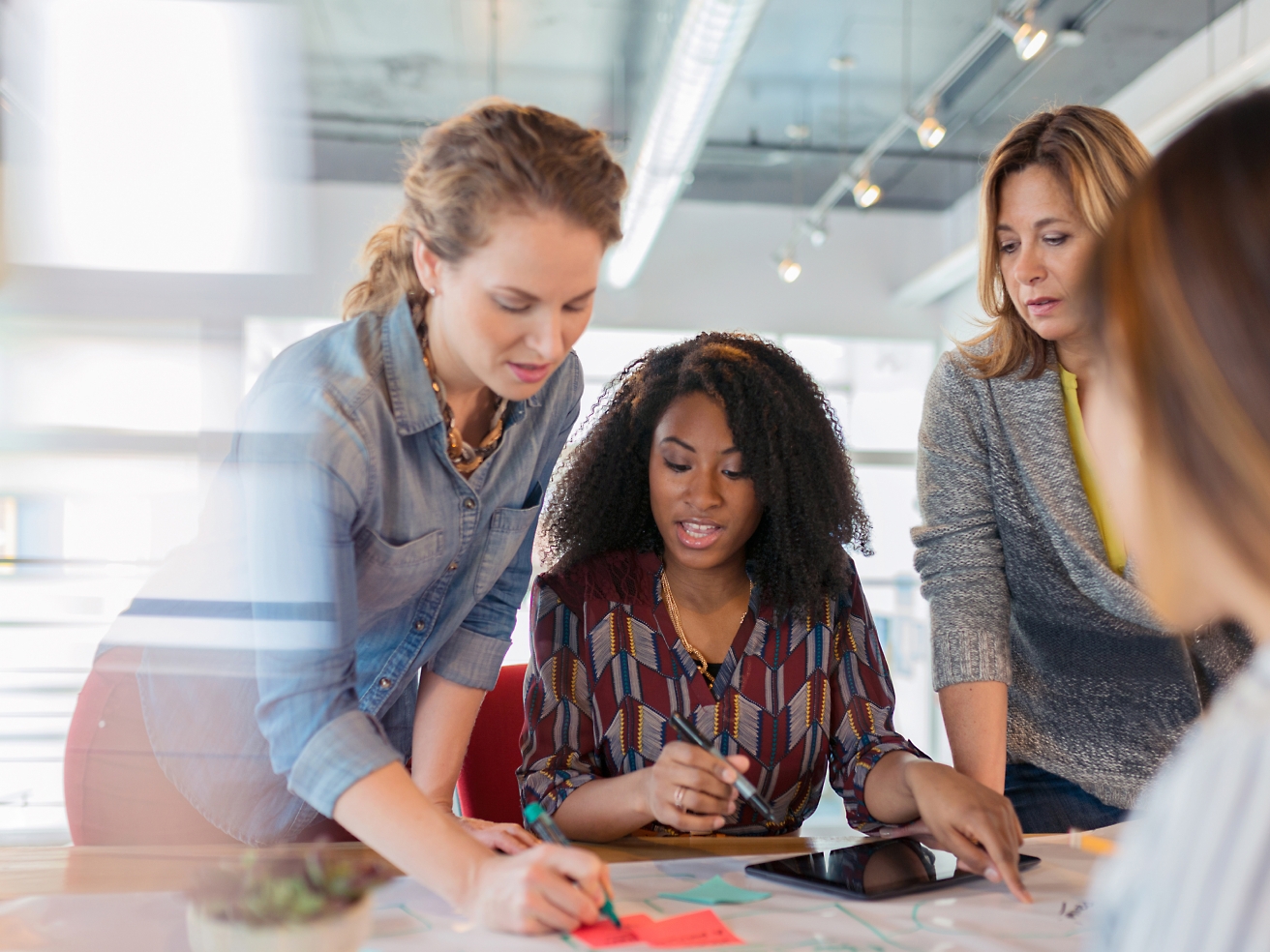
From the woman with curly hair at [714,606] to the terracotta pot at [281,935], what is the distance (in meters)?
0.51

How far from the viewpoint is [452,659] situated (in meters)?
1.26

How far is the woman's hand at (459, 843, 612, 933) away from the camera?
81cm

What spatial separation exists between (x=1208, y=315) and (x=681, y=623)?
3.21 ft

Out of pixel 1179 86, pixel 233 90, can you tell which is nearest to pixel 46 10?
pixel 233 90

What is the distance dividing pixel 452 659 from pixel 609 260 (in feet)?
12.4

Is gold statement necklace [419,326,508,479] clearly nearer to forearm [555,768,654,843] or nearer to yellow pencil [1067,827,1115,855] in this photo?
forearm [555,768,654,843]

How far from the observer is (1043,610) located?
1.33m

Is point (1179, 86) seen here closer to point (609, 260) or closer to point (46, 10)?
point (609, 260)

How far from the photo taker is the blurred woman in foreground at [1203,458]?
0.44 m

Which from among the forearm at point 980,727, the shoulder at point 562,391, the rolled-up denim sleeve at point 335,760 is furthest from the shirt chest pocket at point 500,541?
the forearm at point 980,727

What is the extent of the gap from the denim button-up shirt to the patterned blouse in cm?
10

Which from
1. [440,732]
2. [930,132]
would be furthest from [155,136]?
[440,732]

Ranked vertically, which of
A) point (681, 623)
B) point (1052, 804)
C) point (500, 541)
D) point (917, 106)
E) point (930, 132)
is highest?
point (917, 106)

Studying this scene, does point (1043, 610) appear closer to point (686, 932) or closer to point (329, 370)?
point (686, 932)
